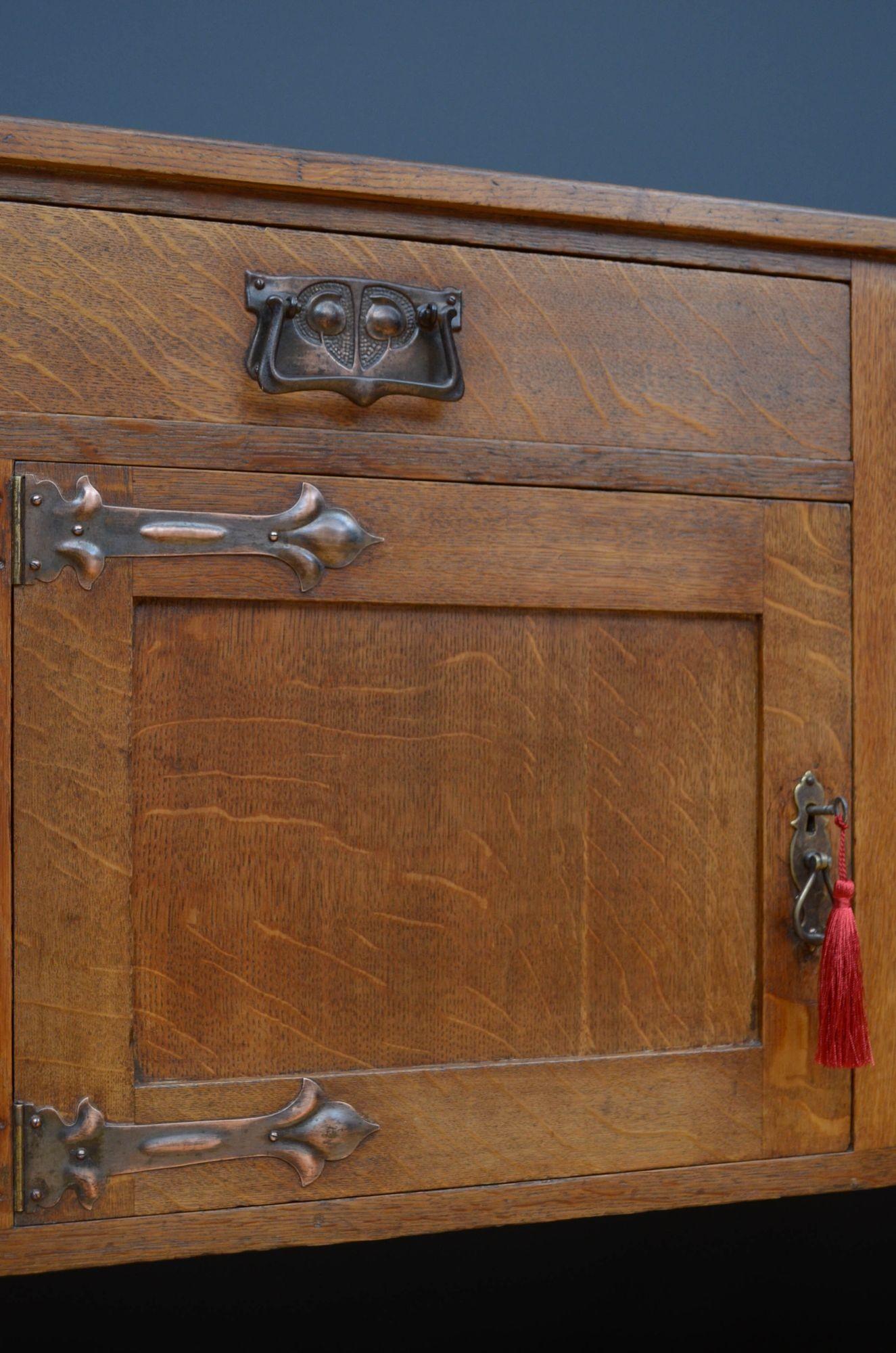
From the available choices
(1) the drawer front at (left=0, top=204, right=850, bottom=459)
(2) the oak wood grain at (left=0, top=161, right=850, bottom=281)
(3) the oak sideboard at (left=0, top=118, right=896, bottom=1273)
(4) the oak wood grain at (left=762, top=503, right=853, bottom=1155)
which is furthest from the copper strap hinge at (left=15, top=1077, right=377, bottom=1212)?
(2) the oak wood grain at (left=0, top=161, right=850, bottom=281)

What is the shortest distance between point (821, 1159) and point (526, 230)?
24.4 inches

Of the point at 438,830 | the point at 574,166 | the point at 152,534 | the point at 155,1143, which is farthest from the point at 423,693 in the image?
the point at 574,166

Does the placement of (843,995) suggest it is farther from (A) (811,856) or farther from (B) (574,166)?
(B) (574,166)

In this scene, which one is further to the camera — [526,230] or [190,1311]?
[190,1311]

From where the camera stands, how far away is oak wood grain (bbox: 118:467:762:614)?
79 centimetres

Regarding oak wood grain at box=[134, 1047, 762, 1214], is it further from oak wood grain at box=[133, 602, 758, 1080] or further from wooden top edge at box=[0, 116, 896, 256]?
wooden top edge at box=[0, 116, 896, 256]

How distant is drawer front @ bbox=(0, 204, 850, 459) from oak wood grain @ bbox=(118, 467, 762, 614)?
38 mm

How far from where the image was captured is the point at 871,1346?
134cm

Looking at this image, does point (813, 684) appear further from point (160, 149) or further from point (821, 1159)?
point (160, 149)

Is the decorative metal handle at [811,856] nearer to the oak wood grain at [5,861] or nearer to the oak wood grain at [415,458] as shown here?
the oak wood grain at [415,458]

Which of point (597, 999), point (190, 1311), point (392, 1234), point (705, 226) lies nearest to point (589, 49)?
point (705, 226)

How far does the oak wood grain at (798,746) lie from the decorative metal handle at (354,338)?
242 millimetres

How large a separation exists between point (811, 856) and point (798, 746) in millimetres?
72

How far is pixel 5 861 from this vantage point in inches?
30.0
